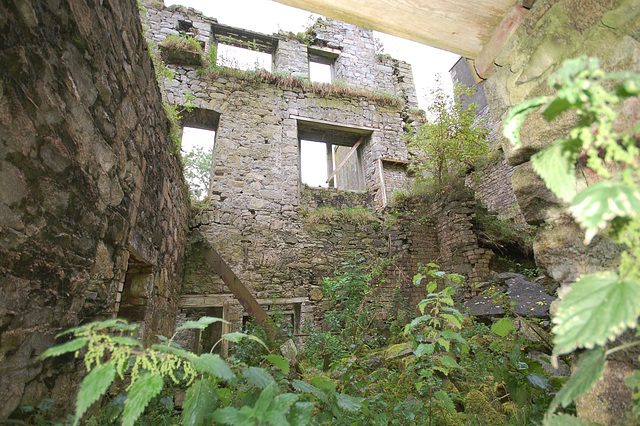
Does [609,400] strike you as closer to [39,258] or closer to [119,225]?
[39,258]

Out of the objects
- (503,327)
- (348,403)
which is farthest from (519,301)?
(348,403)

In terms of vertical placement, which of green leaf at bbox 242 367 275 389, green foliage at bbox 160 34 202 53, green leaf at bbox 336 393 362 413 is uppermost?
green foliage at bbox 160 34 202 53

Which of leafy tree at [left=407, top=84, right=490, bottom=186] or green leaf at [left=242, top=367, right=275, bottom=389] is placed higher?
leafy tree at [left=407, top=84, right=490, bottom=186]

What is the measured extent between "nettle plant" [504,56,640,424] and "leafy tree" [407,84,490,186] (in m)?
6.91

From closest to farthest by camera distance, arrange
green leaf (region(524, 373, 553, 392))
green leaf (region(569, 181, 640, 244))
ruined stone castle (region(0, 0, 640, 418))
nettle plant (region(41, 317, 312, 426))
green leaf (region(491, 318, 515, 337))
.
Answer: green leaf (region(569, 181, 640, 244)) < nettle plant (region(41, 317, 312, 426)) < ruined stone castle (region(0, 0, 640, 418)) < green leaf (region(524, 373, 553, 392)) < green leaf (region(491, 318, 515, 337))

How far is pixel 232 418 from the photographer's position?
929 millimetres

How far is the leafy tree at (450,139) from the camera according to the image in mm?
7020

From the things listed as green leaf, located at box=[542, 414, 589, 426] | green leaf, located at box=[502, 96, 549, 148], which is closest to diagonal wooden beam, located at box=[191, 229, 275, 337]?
green leaf, located at box=[542, 414, 589, 426]

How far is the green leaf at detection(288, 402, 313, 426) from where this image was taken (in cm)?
102

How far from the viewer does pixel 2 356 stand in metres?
1.21

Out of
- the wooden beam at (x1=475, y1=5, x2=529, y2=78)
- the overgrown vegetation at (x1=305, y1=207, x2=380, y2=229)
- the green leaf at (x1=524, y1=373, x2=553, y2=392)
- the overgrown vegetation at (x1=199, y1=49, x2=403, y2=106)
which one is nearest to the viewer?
the wooden beam at (x1=475, y1=5, x2=529, y2=78)

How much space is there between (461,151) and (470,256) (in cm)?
251

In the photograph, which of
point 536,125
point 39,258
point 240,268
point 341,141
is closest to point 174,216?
point 240,268

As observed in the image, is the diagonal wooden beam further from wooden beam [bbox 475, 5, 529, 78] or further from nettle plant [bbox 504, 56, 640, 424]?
nettle plant [bbox 504, 56, 640, 424]
